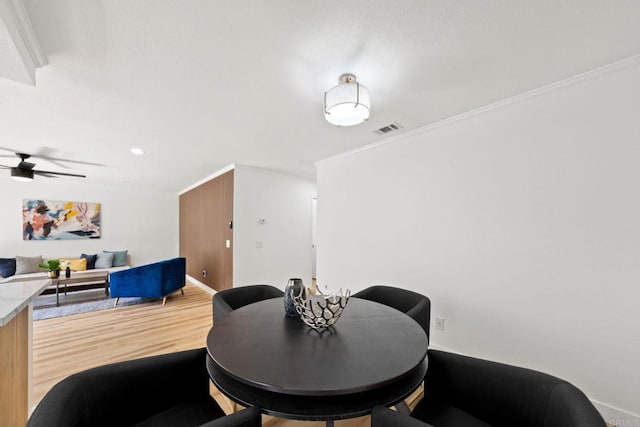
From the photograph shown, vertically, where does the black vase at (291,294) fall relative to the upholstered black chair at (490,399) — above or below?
above

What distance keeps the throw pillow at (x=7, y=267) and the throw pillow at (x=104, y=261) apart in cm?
115

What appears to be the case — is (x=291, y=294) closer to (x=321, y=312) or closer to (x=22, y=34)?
(x=321, y=312)

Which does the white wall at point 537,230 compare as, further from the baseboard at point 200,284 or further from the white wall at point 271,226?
the baseboard at point 200,284

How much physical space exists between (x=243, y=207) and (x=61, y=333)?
2.65 metres

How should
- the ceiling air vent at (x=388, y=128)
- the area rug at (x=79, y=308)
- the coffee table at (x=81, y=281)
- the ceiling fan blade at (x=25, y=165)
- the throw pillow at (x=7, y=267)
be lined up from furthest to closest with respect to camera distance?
the throw pillow at (x=7, y=267) → the coffee table at (x=81, y=281) → the area rug at (x=79, y=308) → the ceiling fan blade at (x=25, y=165) → the ceiling air vent at (x=388, y=128)

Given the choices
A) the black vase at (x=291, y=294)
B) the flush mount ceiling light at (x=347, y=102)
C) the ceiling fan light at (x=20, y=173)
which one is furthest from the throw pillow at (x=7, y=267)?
the flush mount ceiling light at (x=347, y=102)

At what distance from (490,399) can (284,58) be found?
80.3 inches

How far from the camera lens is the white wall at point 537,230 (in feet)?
5.31

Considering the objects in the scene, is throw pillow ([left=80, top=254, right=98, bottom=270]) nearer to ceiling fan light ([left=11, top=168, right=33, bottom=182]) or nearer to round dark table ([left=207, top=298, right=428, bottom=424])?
ceiling fan light ([left=11, top=168, right=33, bottom=182])

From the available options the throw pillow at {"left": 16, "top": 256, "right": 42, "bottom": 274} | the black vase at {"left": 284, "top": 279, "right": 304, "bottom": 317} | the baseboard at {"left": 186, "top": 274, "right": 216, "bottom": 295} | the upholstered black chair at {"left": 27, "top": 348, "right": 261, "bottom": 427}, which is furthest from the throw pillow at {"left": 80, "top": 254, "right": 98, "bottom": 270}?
the black vase at {"left": 284, "top": 279, "right": 304, "bottom": 317}

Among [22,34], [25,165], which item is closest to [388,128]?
[22,34]

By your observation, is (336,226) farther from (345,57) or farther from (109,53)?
(109,53)

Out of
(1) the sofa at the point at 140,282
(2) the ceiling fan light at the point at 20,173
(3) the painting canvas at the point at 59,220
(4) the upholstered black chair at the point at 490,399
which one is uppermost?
(2) the ceiling fan light at the point at 20,173

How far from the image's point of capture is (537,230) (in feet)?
6.30
